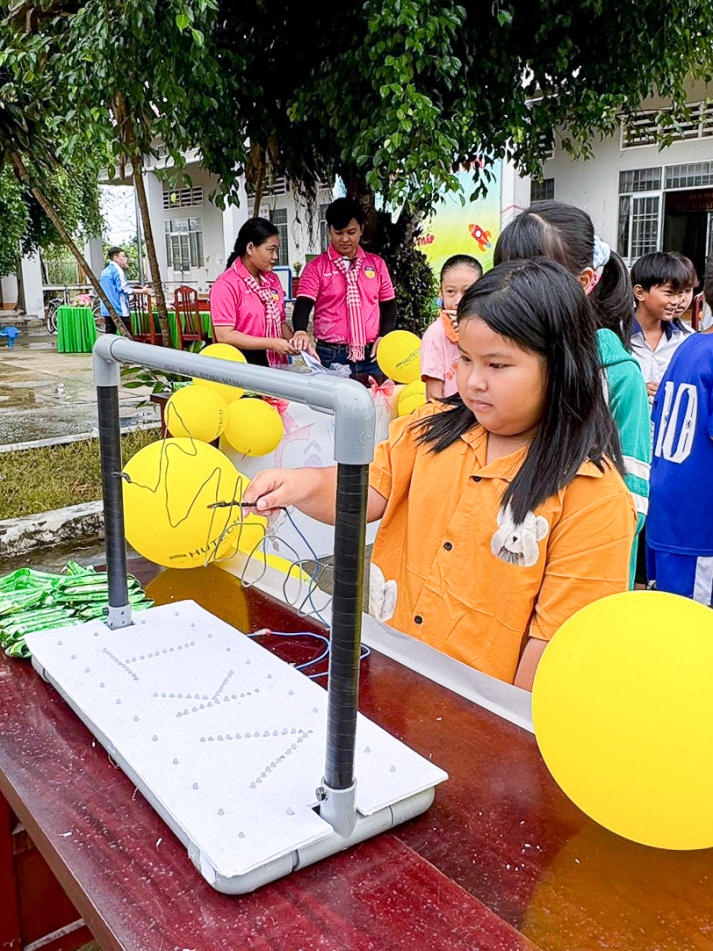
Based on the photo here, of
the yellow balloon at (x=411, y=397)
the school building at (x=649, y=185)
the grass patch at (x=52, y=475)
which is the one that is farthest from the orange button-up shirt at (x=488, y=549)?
the school building at (x=649, y=185)

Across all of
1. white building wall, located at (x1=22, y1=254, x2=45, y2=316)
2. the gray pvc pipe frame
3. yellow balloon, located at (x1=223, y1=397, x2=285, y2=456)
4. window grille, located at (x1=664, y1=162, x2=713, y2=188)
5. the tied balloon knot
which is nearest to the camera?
the gray pvc pipe frame

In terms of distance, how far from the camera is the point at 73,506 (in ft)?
16.9

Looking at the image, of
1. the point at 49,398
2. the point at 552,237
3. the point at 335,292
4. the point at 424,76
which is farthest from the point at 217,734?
the point at 49,398

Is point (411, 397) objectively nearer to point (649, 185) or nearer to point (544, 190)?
point (649, 185)

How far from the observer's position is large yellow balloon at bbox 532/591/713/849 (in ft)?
2.96

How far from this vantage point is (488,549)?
1438 mm

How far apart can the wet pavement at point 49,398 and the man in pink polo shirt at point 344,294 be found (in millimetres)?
1441

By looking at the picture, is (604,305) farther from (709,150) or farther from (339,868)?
(709,150)

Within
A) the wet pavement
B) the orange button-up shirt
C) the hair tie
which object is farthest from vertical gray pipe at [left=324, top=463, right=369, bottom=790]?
the wet pavement

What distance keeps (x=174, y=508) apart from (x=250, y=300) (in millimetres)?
2691

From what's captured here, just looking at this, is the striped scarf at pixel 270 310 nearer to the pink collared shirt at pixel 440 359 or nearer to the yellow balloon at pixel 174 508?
the pink collared shirt at pixel 440 359

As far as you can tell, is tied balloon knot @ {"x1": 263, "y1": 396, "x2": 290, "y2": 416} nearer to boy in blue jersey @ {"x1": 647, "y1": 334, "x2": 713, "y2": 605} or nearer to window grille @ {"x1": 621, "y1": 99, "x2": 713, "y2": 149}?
boy in blue jersey @ {"x1": 647, "y1": 334, "x2": 713, "y2": 605}

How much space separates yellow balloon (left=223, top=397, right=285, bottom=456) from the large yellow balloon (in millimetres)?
2464

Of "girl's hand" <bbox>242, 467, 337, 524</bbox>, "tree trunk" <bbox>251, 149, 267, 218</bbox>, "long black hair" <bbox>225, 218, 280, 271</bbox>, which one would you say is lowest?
"girl's hand" <bbox>242, 467, 337, 524</bbox>
